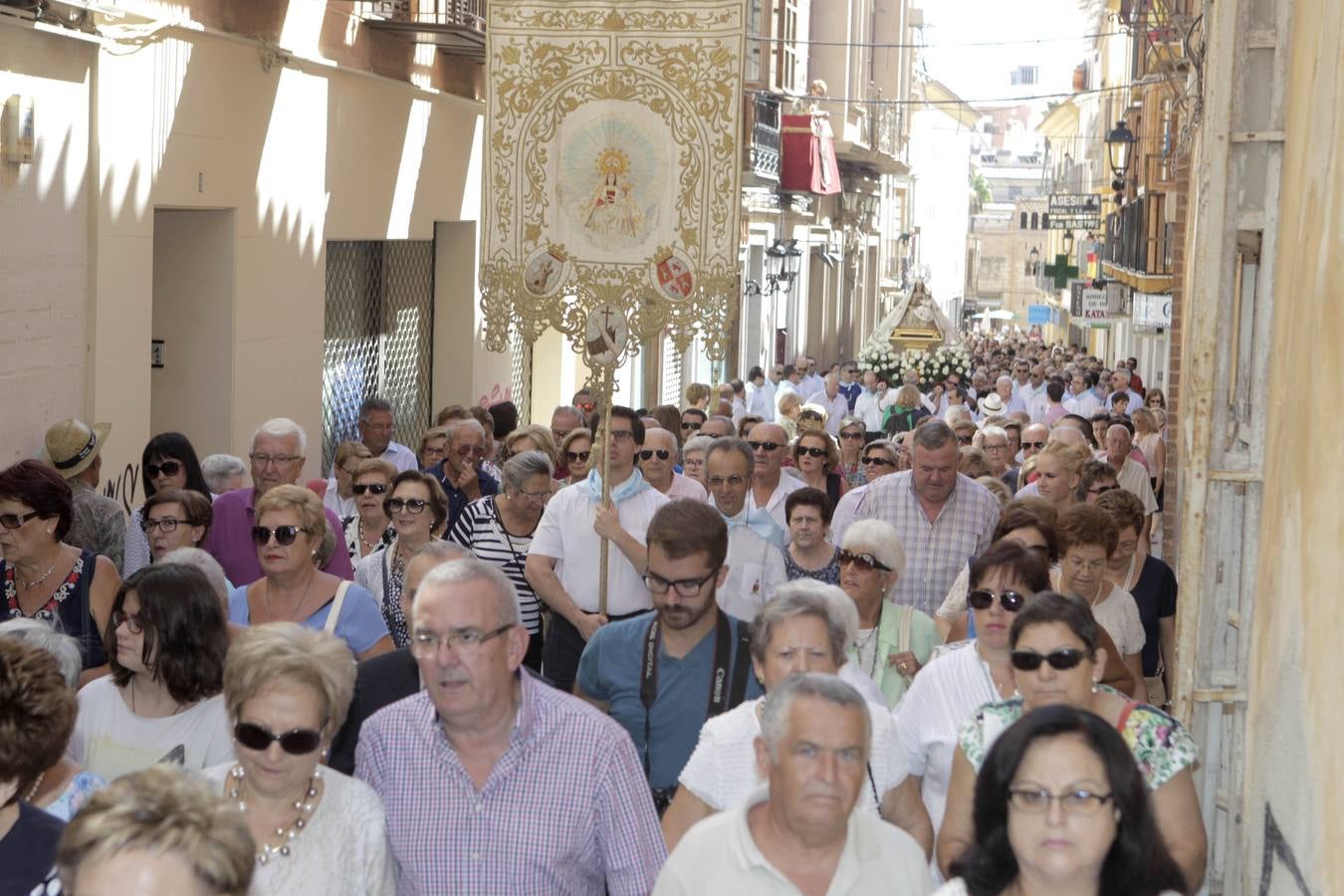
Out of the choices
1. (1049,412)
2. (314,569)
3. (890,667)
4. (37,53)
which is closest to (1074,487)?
(890,667)

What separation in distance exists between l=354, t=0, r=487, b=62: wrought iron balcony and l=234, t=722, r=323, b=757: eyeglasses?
11.3 metres

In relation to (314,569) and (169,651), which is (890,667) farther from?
(169,651)

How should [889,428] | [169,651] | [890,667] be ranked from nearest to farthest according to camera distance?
1. [169,651]
2. [890,667]
3. [889,428]

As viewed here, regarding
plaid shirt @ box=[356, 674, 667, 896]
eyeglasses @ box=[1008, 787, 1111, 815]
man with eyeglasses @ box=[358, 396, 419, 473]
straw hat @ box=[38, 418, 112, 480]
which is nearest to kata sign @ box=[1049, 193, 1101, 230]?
man with eyeglasses @ box=[358, 396, 419, 473]

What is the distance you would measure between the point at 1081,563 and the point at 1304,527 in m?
2.24

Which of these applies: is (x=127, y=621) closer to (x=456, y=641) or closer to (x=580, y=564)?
(x=456, y=641)

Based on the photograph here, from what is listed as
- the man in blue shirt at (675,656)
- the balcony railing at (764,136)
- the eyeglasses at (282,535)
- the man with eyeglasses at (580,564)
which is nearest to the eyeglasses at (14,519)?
the eyeglasses at (282,535)

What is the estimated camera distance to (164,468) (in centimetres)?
888

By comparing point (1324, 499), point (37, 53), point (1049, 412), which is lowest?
point (1049, 412)

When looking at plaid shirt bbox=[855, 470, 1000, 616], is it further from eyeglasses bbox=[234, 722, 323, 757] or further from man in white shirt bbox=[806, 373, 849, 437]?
man in white shirt bbox=[806, 373, 849, 437]

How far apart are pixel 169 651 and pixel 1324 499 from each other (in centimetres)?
293

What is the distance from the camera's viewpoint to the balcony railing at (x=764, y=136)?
28.6 meters

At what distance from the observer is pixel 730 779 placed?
4855 millimetres

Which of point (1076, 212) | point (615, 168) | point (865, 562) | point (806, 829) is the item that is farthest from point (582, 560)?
point (1076, 212)
